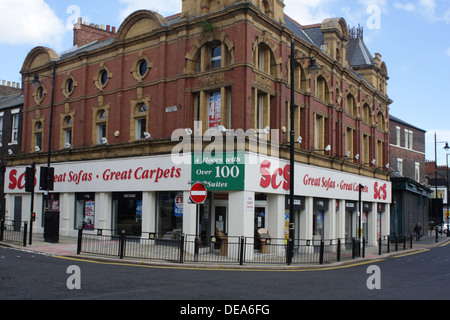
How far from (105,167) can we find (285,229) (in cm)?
1099

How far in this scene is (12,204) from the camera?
33688 millimetres

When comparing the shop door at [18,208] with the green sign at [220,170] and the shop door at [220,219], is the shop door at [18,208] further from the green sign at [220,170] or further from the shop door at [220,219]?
the shop door at [220,219]

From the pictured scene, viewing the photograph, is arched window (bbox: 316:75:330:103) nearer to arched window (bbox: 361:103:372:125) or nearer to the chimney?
arched window (bbox: 361:103:372:125)

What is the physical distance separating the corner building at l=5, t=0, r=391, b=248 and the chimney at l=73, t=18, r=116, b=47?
113 cm


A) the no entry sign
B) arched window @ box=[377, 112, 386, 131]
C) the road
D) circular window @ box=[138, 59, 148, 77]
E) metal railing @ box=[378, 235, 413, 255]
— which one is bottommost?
metal railing @ box=[378, 235, 413, 255]

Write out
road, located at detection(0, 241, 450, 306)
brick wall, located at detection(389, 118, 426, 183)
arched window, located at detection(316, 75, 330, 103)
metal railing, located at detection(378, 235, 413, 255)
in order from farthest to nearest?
brick wall, located at detection(389, 118, 426, 183), arched window, located at detection(316, 75, 330, 103), metal railing, located at detection(378, 235, 413, 255), road, located at detection(0, 241, 450, 306)

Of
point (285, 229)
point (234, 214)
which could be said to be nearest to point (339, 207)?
point (285, 229)

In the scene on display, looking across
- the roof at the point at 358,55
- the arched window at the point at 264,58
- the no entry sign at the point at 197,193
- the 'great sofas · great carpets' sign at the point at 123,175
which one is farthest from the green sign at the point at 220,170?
the roof at the point at 358,55

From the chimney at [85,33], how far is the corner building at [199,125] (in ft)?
3.70

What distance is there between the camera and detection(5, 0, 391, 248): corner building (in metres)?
22.0

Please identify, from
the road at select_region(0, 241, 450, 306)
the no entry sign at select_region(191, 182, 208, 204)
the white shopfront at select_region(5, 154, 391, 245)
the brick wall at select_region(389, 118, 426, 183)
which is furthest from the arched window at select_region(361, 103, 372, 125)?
the no entry sign at select_region(191, 182, 208, 204)

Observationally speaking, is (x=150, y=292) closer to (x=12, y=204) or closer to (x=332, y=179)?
(x=332, y=179)

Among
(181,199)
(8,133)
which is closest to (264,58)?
(181,199)

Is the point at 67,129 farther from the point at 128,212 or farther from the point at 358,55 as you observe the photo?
the point at 358,55
